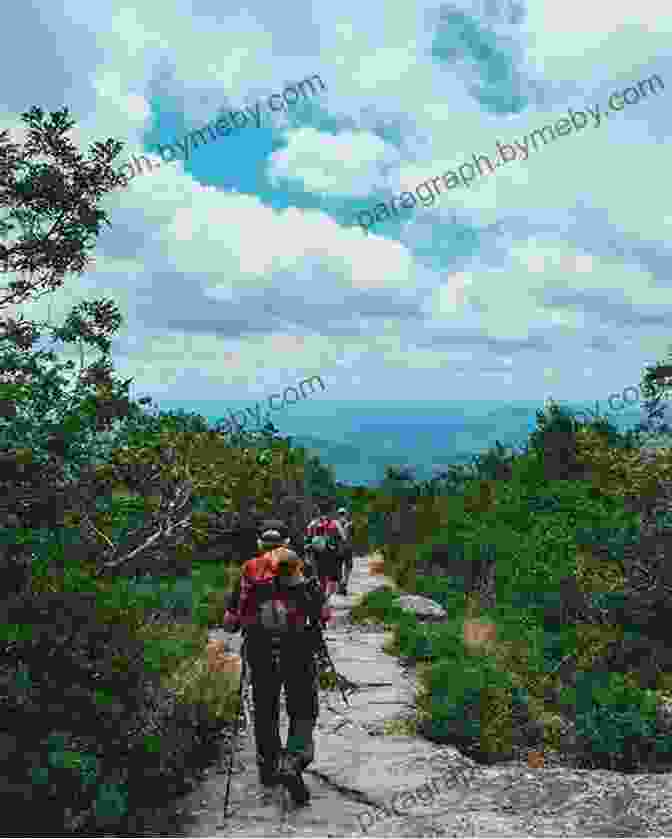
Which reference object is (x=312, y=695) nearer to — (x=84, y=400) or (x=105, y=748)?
(x=105, y=748)

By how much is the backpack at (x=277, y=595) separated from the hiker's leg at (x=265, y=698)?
227 mm

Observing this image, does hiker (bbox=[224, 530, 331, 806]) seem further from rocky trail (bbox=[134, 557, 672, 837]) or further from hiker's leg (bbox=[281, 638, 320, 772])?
rocky trail (bbox=[134, 557, 672, 837])

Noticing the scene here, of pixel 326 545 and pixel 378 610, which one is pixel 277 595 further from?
pixel 326 545

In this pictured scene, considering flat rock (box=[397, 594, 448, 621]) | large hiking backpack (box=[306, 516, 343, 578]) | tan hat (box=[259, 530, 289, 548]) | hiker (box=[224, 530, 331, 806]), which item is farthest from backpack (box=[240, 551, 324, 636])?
large hiking backpack (box=[306, 516, 343, 578])

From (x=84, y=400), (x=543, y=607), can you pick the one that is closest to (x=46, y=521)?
(x=84, y=400)

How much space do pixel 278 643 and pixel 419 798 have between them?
166 cm

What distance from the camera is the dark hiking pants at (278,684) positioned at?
6.92 m

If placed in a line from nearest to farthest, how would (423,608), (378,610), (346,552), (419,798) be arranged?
(419,798) < (378,610) < (423,608) < (346,552)

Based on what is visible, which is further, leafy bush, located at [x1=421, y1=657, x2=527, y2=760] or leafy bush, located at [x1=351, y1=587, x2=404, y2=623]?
leafy bush, located at [x1=351, y1=587, x2=404, y2=623]

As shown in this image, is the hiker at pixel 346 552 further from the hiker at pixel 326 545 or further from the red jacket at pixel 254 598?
the red jacket at pixel 254 598

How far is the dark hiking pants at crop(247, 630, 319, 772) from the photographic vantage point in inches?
272

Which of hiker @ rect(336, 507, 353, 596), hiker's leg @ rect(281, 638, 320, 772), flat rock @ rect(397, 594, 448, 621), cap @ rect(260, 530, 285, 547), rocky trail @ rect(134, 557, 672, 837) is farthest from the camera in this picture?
hiker @ rect(336, 507, 353, 596)

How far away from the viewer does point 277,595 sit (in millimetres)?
7043

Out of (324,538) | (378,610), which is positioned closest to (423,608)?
(378,610)
